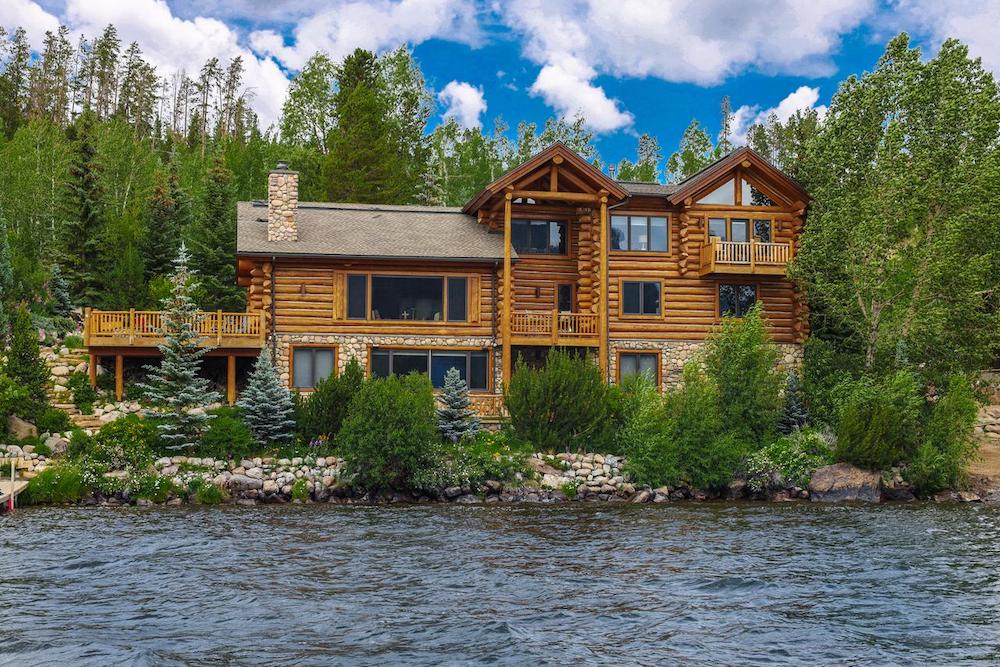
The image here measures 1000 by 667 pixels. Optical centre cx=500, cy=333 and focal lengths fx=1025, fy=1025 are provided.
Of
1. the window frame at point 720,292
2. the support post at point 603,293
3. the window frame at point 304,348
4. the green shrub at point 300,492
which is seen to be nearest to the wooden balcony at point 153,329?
the window frame at point 304,348

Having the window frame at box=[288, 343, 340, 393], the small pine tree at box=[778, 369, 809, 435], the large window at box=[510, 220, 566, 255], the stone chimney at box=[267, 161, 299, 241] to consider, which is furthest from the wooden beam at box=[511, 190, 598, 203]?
the small pine tree at box=[778, 369, 809, 435]

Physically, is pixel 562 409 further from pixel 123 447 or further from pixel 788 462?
pixel 123 447

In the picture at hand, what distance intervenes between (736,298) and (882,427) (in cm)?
1017

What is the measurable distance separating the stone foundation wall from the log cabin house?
49 mm

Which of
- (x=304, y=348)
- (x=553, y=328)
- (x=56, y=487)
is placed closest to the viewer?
(x=56, y=487)

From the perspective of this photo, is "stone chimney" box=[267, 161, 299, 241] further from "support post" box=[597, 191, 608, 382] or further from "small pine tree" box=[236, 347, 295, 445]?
"support post" box=[597, 191, 608, 382]

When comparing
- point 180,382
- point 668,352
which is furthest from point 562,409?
point 180,382

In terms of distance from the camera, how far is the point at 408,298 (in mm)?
36469

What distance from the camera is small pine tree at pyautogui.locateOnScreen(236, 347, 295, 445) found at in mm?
30672

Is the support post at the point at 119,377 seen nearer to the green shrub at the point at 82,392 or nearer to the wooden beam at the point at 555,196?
the green shrub at the point at 82,392

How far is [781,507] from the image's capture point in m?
27.5

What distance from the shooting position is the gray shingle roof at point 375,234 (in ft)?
116

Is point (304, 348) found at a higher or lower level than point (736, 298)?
lower

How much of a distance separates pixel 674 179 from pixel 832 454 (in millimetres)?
46915
